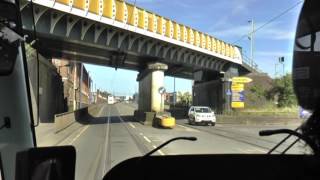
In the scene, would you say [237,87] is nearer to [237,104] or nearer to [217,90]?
[237,104]

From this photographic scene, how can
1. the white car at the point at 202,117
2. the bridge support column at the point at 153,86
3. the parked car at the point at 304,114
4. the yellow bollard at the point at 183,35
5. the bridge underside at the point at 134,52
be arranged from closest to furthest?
the parked car at the point at 304,114
the bridge underside at the point at 134,52
the white car at the point at 202,117
the yellow bollard at the point at 183,35
the bridge support column at the point at 153,86

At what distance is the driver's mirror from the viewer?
8.12ft

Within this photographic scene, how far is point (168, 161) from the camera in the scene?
7.56 feet

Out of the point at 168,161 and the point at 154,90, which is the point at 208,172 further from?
the point at 154,90

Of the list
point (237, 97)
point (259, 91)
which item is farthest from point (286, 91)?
point (237, 97)

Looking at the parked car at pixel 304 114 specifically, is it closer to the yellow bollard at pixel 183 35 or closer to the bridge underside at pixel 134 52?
the bridge underside at pixel 134 52

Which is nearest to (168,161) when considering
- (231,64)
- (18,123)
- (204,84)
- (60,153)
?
(60,153)

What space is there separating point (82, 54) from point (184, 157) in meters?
44.5

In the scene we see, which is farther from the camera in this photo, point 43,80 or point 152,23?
point 152,23

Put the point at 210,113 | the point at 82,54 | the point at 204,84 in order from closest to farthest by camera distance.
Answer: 1. the point at 82,54
2. the point at 210,113
3. the point at 204,84

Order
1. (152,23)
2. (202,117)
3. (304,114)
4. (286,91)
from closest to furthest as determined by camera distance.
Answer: (304,114)
(286,91)
(152,23)
(202,117)

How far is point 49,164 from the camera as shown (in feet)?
8.14

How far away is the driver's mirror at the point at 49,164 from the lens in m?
2.47

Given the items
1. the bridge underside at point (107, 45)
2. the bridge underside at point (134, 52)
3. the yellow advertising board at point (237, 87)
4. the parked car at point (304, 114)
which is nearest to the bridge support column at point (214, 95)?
the bridge underside at point (134, 52)
